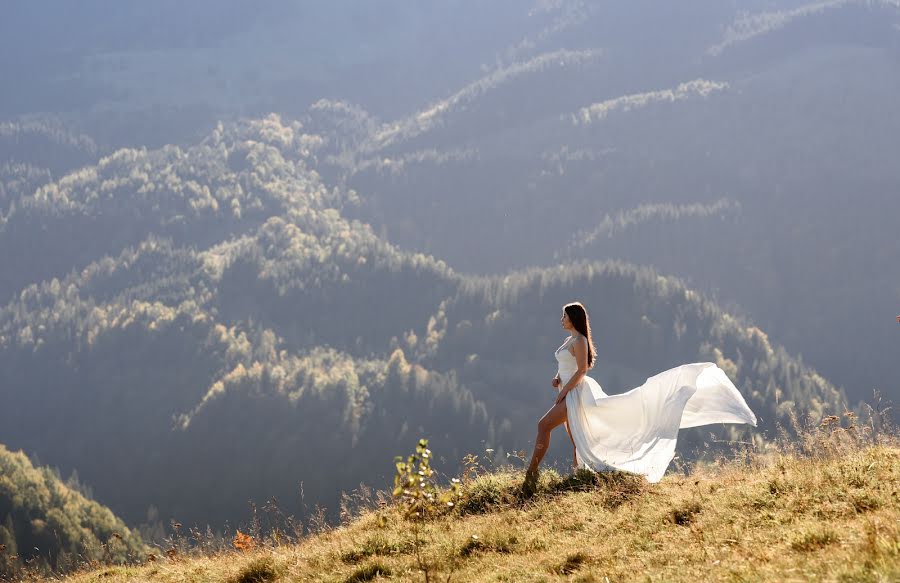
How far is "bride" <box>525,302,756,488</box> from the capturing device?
11.2 meters

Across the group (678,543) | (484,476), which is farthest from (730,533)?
(484,476)

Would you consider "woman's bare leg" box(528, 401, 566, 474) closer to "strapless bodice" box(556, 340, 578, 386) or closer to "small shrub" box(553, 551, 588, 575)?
"strapless bodice" box(556, 340, 578, 386)

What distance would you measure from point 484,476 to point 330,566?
307 centimetres

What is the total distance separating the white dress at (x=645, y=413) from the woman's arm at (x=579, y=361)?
12 centimetres

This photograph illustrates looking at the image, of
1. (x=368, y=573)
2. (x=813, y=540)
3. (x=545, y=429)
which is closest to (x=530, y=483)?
(x=545, y=429)

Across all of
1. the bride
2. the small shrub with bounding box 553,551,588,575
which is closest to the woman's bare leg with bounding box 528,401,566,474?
the bride

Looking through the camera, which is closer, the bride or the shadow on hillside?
the shadow on hillside

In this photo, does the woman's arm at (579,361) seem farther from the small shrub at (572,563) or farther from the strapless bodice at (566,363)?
the small shrub at (572,563)

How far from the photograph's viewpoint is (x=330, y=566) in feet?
29.8

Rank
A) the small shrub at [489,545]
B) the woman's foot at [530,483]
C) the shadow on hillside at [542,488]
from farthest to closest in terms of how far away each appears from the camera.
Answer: the woman's foot at [530,483] → the shadow on hillside at [542,488] → the small shrub at [489,545]

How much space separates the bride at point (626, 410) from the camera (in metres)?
11.2

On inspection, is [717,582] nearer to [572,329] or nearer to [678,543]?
[678,543]

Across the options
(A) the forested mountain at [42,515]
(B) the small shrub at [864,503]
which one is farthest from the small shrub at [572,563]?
(A) the forested mountain at [42,515]

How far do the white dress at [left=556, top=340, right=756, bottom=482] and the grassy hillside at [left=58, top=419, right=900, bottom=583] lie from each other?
1.44 ft
